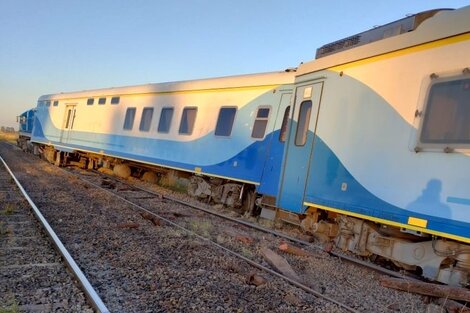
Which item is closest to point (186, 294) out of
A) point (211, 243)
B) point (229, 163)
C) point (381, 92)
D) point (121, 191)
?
point (211, 243)

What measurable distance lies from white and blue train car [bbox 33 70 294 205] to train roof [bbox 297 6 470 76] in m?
2.43

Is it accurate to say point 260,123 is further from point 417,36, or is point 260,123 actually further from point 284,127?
point 417,36

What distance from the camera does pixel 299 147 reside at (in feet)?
27.9

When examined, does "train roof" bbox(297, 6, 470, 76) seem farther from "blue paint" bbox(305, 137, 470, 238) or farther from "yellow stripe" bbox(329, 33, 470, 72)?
"blue paint" bbox(305, 137, 470, 238)

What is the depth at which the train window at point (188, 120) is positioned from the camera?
42.9ft

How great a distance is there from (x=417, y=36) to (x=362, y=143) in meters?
1.75

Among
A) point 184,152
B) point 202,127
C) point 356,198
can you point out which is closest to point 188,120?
point 202,127

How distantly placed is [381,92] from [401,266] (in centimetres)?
272

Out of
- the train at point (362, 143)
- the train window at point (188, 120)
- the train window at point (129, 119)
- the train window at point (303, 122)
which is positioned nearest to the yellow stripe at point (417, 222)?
the train at point (362, 143)

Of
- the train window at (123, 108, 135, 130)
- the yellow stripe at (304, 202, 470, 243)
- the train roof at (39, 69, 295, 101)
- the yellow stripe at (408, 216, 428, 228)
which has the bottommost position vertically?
the yellow stripe at (304, 202, 470, 243)

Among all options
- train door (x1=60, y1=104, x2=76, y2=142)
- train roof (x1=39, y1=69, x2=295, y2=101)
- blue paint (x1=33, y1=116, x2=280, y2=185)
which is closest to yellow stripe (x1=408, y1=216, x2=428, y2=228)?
blue paint (x1=33, y1=116, x2=280, y2=185)

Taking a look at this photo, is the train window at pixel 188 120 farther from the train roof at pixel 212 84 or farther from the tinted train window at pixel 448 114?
the tinted train window at pixel 448 114

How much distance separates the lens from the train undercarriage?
5.71 m

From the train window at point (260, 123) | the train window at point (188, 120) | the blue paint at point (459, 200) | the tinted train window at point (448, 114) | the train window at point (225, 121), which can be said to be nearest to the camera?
the blue paint at point (459, 200)
